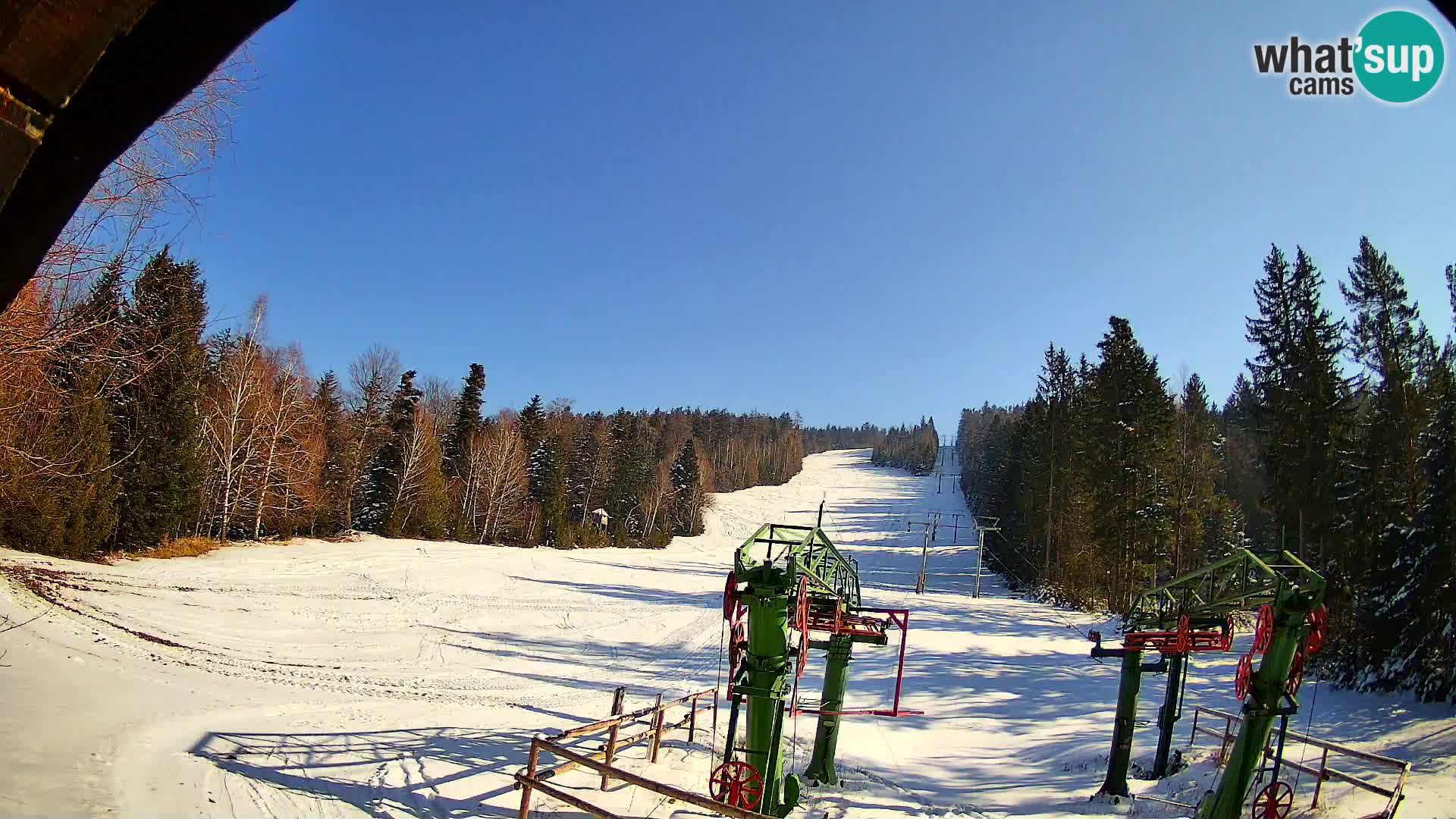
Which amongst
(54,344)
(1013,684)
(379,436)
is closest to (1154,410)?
(1013,684)

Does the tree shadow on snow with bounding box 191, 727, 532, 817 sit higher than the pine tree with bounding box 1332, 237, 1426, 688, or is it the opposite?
Result: the pine tree with bounding box 1332, 237, 1426, 688

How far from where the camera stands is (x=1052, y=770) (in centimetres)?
1666

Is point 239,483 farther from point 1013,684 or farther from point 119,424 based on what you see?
point 1013,684

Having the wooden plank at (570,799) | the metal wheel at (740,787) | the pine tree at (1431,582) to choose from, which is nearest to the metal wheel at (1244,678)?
the metal wheel at (740,787)

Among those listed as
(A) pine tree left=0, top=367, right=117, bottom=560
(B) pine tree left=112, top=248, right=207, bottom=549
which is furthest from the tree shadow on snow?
(B) pine tree left=112, top=248, right=207, bottom=549

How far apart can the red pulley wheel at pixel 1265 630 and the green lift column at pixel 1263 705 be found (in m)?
0.07

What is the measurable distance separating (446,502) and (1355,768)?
166 feet

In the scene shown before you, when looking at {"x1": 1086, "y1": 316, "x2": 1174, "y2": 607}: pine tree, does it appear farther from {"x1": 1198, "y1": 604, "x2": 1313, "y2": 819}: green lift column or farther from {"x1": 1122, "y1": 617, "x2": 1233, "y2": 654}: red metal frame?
{"x1": 1198, "y1": 604, "x2": 1313, "y2": 819}: green lift column

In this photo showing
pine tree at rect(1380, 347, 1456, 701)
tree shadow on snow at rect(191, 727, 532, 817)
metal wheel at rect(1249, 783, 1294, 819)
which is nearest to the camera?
tree shadow on snow at rect(191, 727, 532, 817)

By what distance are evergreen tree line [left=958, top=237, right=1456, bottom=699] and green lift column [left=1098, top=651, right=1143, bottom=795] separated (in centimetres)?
1006

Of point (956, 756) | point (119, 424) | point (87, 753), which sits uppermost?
point (119, 424)

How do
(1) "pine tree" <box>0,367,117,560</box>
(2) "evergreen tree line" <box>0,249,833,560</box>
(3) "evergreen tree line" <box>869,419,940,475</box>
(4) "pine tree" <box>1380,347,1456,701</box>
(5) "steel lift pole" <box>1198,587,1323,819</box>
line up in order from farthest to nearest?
(3) "evergreen tree line" <box>869,419,940,475</box>
(1) "pine tree" <box>0,367,117,560</box>
(4) "pine tree" <box>1380,347,1456,701</box>
(5) "steel lift pole" <box>1198,587,1323,819</box>
(2) "evergreen tree line" <box>0,249,833,560</box>

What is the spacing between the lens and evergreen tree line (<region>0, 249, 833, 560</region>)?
7.23 m

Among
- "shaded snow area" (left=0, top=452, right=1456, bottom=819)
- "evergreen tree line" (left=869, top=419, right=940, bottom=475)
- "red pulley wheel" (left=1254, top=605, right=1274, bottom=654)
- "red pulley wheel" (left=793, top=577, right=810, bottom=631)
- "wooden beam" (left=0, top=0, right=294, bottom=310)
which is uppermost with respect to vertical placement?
"evergreen tree line" (left=869, top=419, right=940, bottom=475)
